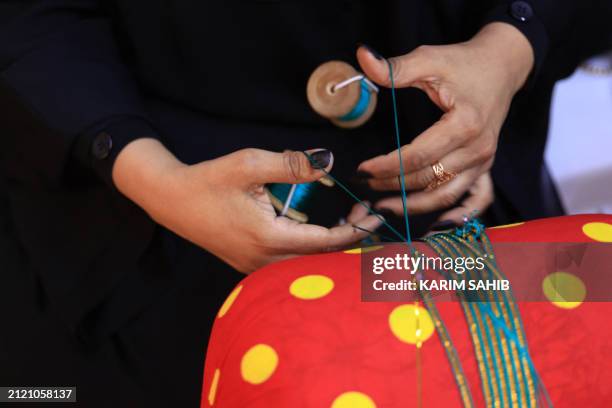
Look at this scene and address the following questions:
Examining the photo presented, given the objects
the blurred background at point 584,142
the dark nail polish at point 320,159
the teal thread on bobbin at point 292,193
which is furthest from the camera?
the blurred background at point 584,142

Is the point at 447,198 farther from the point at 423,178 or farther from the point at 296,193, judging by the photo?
the point at 296,193

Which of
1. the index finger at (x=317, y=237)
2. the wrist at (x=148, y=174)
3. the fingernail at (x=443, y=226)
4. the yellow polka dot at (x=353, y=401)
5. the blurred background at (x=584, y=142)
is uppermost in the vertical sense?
the blurred background at (x=584, y=142)

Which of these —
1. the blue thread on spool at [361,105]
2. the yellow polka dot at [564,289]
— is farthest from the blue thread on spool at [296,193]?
the yellow polka dot at [564,289]

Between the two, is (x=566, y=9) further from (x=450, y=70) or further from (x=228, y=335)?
(x=228, y=335)

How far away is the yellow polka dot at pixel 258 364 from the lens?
471mm

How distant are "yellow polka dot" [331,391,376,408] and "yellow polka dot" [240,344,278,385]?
0.06 metres

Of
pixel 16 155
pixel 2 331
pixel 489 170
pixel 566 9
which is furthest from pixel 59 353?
pixel 566 9

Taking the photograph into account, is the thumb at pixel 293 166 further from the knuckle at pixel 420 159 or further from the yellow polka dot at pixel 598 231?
the yellow polka dot at pixel 598 231

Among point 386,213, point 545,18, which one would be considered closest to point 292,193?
point 386,213

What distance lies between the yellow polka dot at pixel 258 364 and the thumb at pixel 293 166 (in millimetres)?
199

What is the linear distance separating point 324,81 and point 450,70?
0.56 feet

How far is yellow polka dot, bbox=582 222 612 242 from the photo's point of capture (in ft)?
1.72

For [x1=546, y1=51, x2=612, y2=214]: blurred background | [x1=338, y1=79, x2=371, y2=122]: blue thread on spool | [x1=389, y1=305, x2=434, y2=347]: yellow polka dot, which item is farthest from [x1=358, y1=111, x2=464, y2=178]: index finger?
[x1=546, y1=51, x2=612, y2=214]: blurred background

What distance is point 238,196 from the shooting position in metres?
0.67
